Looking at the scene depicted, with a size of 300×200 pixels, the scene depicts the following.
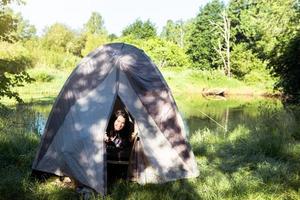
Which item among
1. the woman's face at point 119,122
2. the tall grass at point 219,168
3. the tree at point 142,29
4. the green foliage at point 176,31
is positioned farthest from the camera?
the green foliage at point 176,31

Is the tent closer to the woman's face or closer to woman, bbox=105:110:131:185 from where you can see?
woman, bbox=105:110:131:185

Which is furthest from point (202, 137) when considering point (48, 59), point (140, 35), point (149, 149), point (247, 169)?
point (140, 35)

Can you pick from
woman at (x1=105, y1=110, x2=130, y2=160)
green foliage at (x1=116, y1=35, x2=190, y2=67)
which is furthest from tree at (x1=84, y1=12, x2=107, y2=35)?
woman at (x1=105, y1=110, x2=130, y2=160)

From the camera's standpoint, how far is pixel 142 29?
4781 cm

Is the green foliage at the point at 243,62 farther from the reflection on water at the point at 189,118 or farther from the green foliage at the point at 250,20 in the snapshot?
the reflection on water at the point at 189,118

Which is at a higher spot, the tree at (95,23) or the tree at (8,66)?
the tree at (95,23)

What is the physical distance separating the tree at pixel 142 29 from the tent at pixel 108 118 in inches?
1620

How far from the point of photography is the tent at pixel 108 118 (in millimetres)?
5727

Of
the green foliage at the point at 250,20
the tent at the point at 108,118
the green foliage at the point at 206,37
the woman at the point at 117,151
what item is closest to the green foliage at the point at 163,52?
the green foliage at the point at 206,37

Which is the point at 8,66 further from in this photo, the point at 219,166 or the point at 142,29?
the point at 142,29

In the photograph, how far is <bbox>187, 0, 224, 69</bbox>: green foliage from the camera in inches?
1524

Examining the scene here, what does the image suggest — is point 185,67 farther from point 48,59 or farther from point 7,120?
point 7,120

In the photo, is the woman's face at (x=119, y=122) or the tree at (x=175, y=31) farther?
the tree at (x=175, y=31)

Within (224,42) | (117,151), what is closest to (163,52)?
(224,42)
